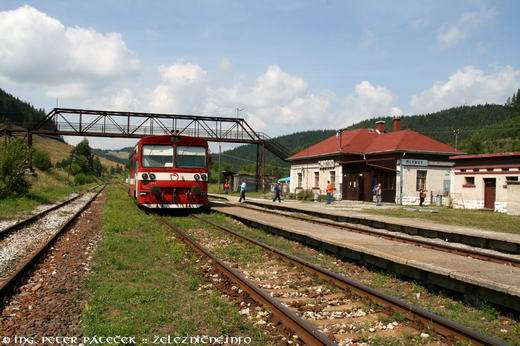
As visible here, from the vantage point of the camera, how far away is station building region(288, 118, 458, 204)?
1294 inches

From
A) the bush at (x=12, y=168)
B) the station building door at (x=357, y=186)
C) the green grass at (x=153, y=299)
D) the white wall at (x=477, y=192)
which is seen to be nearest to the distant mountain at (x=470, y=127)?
the station building door at (x=357, y=186)

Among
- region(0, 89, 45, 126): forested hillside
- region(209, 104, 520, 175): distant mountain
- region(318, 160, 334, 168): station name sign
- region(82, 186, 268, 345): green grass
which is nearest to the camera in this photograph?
region(82, 186, 268, 345): green grass

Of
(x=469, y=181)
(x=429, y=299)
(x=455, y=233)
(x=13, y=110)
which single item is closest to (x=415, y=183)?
(x=469, y=181)

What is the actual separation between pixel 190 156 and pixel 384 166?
1972cm

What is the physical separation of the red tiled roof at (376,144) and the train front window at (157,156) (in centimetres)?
1947

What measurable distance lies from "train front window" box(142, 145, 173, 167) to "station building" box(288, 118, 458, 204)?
18.4 metres

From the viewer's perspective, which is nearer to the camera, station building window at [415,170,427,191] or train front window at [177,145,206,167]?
train front window at [177,145,206,167]

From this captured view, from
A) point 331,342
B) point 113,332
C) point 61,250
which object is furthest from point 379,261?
point 61,250

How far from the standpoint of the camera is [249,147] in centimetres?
16125

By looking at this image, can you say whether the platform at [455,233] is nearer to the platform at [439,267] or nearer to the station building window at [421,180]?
the platform at [439,267]

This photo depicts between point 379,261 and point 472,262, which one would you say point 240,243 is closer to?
point 379,261

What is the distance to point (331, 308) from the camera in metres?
5.88

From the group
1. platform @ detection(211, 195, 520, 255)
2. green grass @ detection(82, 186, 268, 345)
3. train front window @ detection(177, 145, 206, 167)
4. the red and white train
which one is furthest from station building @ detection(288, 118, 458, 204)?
green grass @ detection(82, 186, 268, 345)

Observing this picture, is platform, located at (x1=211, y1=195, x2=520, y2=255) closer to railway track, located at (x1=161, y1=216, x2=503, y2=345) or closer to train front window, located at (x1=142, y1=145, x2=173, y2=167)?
railway track, located at (x1=161, y1=216, x2=503, y2=345)
